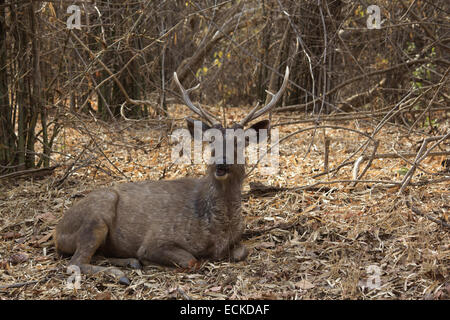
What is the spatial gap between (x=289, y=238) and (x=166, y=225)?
1336 millimetres

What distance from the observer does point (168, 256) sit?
5.27m

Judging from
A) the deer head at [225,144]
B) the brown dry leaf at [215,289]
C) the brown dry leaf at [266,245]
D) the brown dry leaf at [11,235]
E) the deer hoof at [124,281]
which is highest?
the deer head at [225,144]

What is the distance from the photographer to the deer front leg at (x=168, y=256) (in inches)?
204

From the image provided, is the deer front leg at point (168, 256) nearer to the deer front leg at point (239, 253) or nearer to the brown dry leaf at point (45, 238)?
the deer front leg at point (239, 253)

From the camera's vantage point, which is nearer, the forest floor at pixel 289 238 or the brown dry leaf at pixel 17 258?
the forest floor at pixel 289 238

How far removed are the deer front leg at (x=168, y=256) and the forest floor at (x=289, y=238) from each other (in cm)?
9

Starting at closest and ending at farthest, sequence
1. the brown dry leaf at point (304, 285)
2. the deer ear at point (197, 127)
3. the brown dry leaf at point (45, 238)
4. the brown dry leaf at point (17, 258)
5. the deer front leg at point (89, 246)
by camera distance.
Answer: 1. the brown dry leaf at point (304, 285)
2. the deer front leg at point (89, 246)
3. the brown dry leaf at point (17, 258)
4. the deer ear at point (197, 127)
5. the brown dry leaf at point (45, 238)

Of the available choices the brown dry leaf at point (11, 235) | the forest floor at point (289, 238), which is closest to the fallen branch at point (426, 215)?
the forest floor at point (289, 238)

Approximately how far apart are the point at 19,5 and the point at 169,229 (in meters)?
3.83

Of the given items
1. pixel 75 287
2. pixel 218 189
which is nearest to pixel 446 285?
pixel 218 189

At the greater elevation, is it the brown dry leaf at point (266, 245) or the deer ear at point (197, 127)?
the deer ear at point (197, 127)

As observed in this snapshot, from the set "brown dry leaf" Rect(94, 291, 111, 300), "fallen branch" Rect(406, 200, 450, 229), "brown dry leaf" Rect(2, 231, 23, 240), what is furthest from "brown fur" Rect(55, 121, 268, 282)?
"fallen branch" Rect(406, 200, 450, 229)

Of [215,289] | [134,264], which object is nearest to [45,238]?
[134,264]

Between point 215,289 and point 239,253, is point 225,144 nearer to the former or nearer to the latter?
point 239,253
